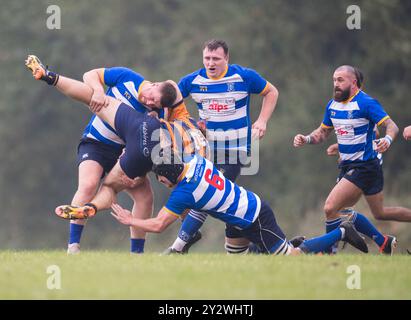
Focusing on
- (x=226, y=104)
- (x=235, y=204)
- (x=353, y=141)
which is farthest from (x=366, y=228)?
(x=235, y=204)

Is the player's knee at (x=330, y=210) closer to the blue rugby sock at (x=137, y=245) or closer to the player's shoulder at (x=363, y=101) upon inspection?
the player's shoulder at (x=363, y=101)

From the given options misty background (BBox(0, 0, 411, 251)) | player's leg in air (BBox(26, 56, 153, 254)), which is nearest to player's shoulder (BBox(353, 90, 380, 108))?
player's leg in air (BBox(26, 56, 153, 254))

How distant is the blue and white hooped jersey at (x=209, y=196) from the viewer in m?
9.34

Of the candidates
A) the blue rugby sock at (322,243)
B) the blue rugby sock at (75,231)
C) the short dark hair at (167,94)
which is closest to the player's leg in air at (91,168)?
the blue rugby sock at (75,231)

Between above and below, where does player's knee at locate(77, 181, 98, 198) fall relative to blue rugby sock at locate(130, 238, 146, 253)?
above

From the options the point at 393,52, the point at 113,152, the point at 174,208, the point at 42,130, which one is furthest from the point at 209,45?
the point at 42,130

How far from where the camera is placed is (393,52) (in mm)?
28344

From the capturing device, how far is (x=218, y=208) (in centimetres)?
960

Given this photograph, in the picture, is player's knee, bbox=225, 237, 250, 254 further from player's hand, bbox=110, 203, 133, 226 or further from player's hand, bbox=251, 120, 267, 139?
player's hand, bbox=110, 203, 133, 226

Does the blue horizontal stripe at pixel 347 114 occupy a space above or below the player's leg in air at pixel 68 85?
below

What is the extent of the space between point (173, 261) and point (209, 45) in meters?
3.05

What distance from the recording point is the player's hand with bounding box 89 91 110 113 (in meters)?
9.88

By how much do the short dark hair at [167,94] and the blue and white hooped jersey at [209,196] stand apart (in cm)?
83

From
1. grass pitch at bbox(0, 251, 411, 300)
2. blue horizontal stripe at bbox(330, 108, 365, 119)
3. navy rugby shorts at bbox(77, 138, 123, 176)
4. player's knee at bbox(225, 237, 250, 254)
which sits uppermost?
blue horizontal stripe at bbox(330, 108, 365, 119)
